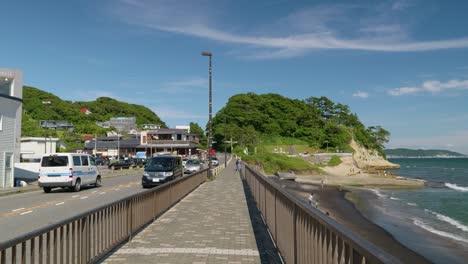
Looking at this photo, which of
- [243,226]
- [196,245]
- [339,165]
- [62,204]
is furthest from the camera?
[339,165]

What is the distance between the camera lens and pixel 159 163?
24297 millimetres

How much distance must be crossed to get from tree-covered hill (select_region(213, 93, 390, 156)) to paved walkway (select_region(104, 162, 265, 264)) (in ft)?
298

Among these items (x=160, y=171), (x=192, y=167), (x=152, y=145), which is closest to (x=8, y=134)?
(x=160, y=171)

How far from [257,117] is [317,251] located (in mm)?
117560

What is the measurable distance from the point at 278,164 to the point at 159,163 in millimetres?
54128

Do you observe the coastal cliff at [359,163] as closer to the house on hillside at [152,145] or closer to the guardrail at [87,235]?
the house on hillside at [152,145]

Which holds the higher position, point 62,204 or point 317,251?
point 317,251

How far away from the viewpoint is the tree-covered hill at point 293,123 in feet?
368

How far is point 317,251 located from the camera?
413 centimetres

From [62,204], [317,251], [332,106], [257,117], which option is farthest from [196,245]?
[332,106]

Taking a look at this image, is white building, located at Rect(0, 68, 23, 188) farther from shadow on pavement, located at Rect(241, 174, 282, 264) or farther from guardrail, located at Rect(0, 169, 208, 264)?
shadow on pavement, located at Rect(241, 174, 282, 264)

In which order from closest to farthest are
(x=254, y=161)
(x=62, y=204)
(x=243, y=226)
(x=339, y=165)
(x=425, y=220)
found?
(x=243, y=226) < (x=62, y=204) < (x=425, y=220) < (x=254, y=161) < (x=339, y=165)

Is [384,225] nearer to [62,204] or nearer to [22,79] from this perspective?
[62,204]

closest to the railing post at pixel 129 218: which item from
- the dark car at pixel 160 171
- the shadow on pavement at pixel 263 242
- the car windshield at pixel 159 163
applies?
the shadow on pavement at pixel 263 242
